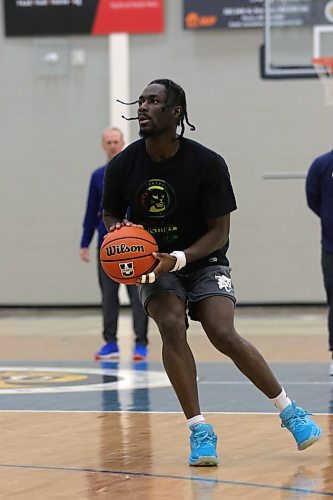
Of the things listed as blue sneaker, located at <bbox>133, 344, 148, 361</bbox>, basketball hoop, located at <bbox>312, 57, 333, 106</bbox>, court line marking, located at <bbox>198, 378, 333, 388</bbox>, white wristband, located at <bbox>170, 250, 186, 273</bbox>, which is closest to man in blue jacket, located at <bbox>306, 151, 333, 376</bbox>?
court line marking, located at <bbox>198, 378, 333, 388</bbox>

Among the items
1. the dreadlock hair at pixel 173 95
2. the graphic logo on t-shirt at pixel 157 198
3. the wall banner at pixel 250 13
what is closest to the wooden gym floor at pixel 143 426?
the graphic logo on t-shirt at pixel 157 198

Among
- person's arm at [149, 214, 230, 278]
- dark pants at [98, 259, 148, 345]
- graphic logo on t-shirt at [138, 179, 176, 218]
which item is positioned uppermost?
graphic logo on t-shirt at [138, 179, 176, 218]

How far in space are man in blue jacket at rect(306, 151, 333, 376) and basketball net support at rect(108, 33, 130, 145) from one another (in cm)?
659

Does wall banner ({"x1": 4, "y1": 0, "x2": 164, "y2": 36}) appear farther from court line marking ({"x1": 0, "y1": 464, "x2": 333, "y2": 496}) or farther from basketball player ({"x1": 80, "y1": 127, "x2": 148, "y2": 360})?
court line marking ({"x1": 0, "y1": 464, "x2": 333, "y2": 496})

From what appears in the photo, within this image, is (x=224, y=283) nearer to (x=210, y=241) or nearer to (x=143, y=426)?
(x=210, y=241)

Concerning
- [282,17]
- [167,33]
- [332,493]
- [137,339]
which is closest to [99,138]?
[167,33]

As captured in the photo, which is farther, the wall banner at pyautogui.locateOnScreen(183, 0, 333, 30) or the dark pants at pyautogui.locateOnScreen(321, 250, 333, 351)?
the wall banner at pyautogui.locateOnScreen(183, 0, 333, 30)

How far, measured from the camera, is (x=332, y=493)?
200 inches

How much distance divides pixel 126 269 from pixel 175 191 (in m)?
0.48

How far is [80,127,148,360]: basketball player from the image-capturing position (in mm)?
10773

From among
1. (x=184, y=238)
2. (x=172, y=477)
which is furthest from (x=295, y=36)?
(x=172, y=477)

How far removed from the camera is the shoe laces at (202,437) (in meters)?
5.77

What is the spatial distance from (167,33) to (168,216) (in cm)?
1016

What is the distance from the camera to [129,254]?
18.6 ft
